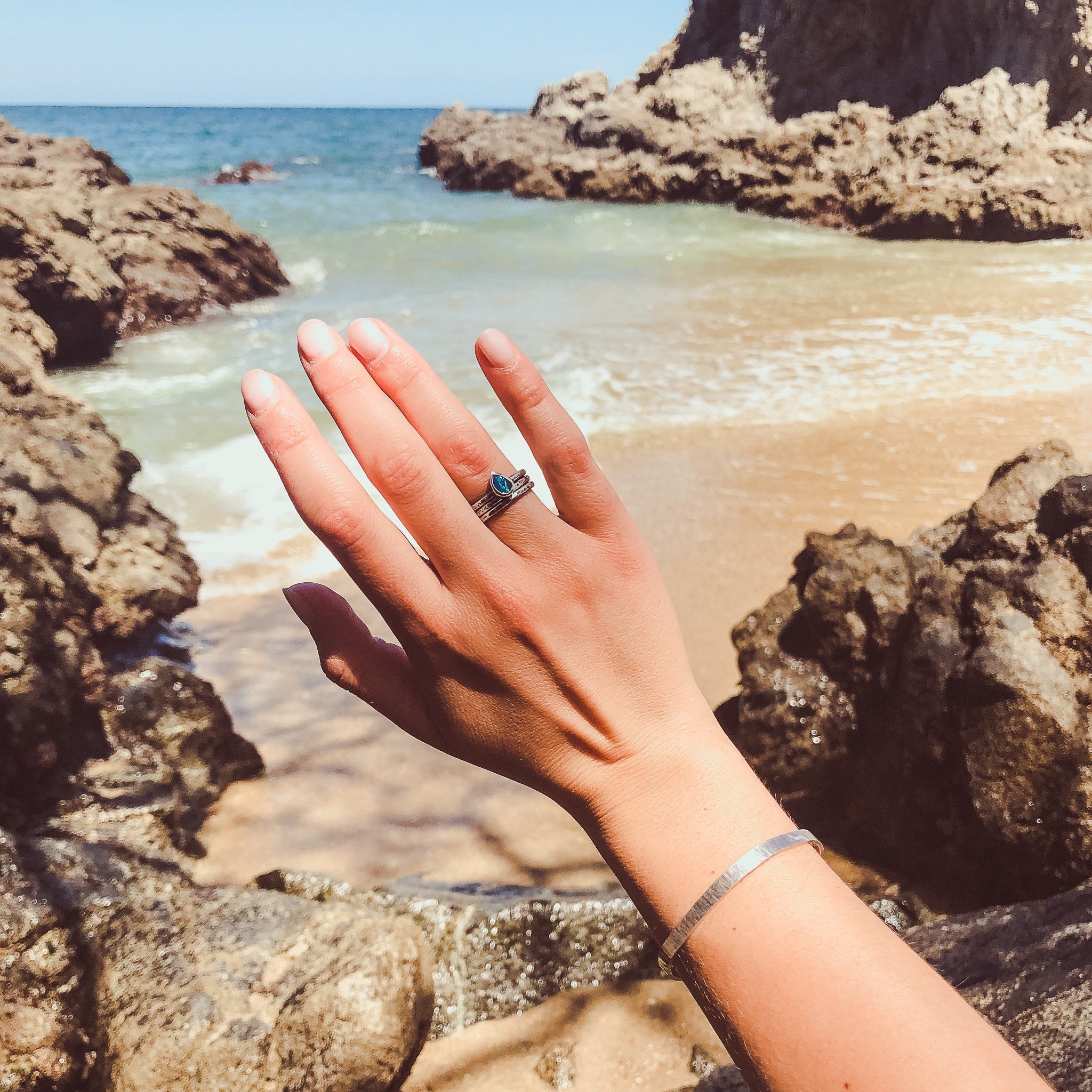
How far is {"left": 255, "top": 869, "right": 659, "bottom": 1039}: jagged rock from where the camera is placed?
2.01 m

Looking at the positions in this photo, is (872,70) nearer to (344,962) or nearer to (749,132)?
(749,132)

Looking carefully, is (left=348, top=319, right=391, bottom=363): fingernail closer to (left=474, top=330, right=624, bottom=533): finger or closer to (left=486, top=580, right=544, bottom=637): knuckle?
(left=474, top=330, right=624, bottom=533): finger

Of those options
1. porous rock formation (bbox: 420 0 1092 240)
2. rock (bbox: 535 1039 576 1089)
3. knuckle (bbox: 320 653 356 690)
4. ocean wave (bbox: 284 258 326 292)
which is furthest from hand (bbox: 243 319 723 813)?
porous rock formation (bbox: 420 0 1092 240)

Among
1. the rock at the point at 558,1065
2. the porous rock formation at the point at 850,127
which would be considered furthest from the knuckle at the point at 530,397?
the porous rock formation at the point at 850,127

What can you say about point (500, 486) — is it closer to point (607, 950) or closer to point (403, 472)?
point (403, 472)

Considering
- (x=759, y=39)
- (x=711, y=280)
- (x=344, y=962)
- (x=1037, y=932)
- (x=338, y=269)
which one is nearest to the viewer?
(x=1037, y=932)

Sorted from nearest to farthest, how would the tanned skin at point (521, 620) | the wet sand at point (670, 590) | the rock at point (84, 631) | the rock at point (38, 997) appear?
1. the tanned skin at point (521, 620)
2. the rock at point (38, 997)
3. the rock at point (84, 631)
4. the wet sand at point (670, 590)

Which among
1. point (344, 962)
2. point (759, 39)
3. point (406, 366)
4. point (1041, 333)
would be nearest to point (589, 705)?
point (406, 366)

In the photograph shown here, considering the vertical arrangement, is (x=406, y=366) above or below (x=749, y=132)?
below

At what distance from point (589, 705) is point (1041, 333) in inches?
345

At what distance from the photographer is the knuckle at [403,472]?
3.68ft

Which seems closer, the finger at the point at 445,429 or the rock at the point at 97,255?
the finger at the point at 445,429

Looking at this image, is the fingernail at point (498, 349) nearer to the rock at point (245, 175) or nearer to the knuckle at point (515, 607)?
the knuckle at point (515, 607)

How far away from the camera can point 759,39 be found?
27062 millimetres
